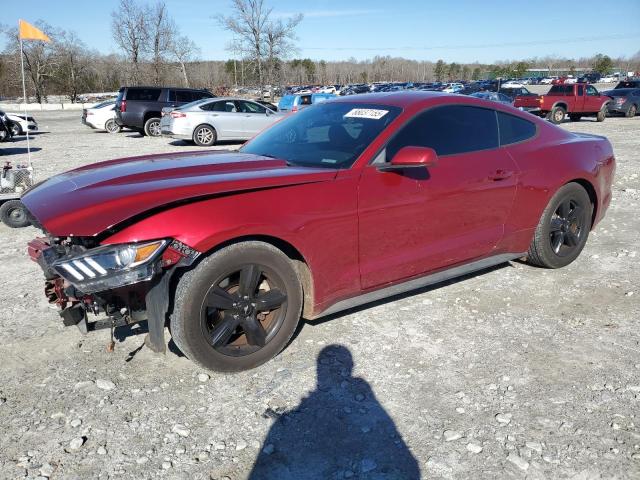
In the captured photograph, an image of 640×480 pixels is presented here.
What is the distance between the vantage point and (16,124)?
64.3ft

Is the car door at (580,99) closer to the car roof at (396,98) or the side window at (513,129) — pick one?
the side window at (513,129)

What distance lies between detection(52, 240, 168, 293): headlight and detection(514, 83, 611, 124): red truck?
22.8 meters

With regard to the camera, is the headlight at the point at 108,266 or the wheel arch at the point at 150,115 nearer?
the headlight at the point at 108,266

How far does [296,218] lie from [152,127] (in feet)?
58.4

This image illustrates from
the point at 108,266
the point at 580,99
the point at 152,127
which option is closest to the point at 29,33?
the point at 108,266

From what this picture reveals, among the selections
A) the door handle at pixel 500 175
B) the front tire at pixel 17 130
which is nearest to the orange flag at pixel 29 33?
the door handle at pixel 500 175

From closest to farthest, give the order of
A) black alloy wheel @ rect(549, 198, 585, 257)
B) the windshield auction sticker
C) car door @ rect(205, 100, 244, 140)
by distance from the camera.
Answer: the windshield auction sticker
black alloy wheel @ rect(549, 198, 585, 257)
car door @ rect(205, 100, 244, 140)

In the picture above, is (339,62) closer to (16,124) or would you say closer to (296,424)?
(16,124)

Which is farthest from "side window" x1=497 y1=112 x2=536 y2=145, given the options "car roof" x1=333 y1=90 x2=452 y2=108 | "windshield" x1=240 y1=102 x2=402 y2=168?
"windshield" x1=240 y1=102 x2=402 y2=168

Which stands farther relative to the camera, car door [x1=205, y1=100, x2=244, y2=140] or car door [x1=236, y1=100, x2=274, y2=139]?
car door [x1=236, y1=100, x2=274, y2=139]

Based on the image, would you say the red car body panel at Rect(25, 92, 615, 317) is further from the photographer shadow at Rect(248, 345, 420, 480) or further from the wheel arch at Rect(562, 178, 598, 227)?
the photographer shadow at Rect(248, 345, 420, 480)

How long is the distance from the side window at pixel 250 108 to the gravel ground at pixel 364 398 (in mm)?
13483

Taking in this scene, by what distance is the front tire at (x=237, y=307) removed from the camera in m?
2.87

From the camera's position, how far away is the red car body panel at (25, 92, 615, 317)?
2.80 meters
